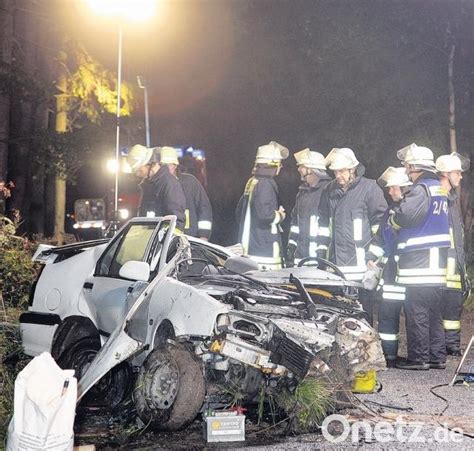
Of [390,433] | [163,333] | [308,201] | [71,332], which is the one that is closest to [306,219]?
[308,201]

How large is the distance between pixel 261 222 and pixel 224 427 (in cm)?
467

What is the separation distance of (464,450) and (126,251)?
3.16 m

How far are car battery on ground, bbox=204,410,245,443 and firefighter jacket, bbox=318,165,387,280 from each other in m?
3.74

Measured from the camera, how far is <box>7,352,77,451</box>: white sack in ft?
12.6

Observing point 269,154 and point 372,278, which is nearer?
point 372,278

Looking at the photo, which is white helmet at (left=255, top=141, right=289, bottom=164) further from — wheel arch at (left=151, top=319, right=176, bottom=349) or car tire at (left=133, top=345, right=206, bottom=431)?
car tire at (left=133, top=345, right=206, bottom=431)

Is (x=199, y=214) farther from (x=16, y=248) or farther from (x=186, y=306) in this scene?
(x=186, y=306)

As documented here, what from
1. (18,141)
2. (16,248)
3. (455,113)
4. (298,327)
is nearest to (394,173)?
(298,327)

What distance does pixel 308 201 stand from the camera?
977 centimetres

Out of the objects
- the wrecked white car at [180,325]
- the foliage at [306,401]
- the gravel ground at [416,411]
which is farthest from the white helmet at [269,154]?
the foliage at [306,401]

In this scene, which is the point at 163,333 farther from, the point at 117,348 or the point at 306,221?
the point at 306,221

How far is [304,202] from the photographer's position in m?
9.83

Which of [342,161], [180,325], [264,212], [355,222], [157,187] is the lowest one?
[180,325]

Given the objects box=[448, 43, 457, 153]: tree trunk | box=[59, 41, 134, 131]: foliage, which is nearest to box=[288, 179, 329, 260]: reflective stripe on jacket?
box=[448, 43, 457, 153]: tree trunk
